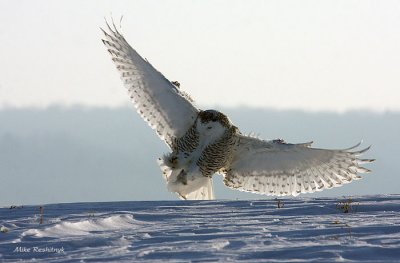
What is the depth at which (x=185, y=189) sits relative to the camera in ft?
42.0

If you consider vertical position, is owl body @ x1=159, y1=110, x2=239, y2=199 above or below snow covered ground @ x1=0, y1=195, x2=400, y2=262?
above

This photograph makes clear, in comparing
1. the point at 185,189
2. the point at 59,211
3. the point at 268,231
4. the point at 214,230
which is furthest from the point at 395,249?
the point at 185,189

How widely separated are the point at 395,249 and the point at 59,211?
4.52 metres

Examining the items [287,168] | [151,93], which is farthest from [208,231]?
[151,93]

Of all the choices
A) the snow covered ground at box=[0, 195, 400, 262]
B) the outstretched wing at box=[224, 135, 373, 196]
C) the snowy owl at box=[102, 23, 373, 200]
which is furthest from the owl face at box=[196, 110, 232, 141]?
the snow covered ground at box=[0, 195, 400, 262]

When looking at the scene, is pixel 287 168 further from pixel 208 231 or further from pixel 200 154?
pixel 208 231

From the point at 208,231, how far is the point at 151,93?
576 cm

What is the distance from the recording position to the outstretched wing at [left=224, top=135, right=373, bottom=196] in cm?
1197

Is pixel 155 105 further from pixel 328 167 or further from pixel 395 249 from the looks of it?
pixel 395 249

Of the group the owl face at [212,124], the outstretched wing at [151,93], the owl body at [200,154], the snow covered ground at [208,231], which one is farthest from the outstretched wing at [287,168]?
the snow covered ground at [208,231]

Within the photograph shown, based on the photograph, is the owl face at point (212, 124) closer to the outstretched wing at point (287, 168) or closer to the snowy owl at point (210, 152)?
the snowy owl at point (210, 152)

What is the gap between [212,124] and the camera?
11906 mm

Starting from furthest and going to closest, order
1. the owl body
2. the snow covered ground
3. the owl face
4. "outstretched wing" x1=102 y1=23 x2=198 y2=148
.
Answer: "outstretched wing" x1=102 y1=23 x2=198 y2=148, the owl body, the owl face, the snow covered ground

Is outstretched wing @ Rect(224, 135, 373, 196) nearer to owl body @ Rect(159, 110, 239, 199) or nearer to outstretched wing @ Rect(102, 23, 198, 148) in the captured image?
owl body @ Rect(159, 110, 239, 199)
